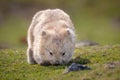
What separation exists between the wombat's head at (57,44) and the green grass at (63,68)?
0.27 metres

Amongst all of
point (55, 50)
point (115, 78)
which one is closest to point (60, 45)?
point (55, 50)

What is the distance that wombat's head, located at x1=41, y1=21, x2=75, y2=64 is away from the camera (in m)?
17.4

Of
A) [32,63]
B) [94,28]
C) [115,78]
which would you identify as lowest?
[115,78]

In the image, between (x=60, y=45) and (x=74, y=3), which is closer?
(x=60, y=45)

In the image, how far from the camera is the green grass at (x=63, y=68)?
1543 centimetres

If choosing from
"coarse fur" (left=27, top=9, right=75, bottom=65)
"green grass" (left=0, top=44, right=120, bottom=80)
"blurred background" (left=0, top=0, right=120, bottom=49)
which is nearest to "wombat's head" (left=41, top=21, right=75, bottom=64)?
"coarse fur" (left=27, top=9, right=75, bottom=65)

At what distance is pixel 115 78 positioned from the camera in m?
14.5

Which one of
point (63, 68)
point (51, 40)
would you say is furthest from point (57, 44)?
point (63, 68)

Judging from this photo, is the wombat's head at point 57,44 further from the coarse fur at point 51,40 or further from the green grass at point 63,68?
the green grass at point 63,68

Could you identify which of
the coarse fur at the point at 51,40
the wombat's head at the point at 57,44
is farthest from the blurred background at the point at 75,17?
the wombat's head at the point at 57,44

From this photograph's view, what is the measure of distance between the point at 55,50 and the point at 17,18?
35127mm

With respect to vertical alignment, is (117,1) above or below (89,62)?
above

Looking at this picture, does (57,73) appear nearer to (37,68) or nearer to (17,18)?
(37,68)

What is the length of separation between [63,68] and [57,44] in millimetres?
768
